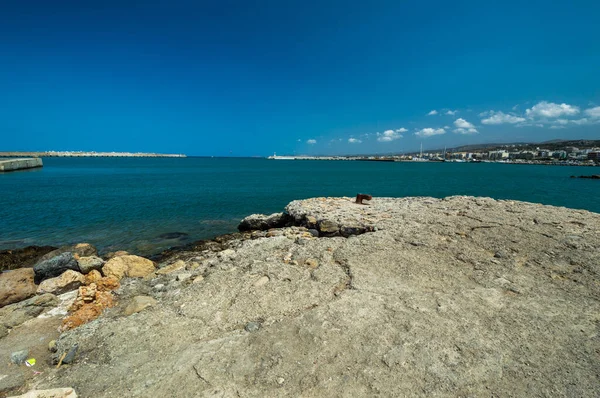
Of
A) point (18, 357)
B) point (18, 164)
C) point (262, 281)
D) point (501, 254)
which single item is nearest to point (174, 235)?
point (262, 281)

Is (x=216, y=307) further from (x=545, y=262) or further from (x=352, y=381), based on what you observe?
(x=545, y=262)

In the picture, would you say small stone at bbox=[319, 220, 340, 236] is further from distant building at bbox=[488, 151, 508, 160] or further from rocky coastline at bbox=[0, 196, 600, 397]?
distant building at bbox=[488, 151, 508, 160]

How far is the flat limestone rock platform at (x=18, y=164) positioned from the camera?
58119 millimetres

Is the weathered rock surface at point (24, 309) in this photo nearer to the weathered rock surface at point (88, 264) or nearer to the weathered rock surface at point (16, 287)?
the weathered rock surface at point (16, 287)

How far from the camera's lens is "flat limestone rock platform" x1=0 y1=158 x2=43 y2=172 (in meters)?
58.1

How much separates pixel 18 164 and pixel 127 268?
82462mm

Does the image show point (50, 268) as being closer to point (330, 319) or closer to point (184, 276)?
point (184, 276)

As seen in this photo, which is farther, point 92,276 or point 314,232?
point 314,232

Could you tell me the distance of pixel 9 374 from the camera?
379 centimetres

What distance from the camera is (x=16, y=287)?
20.9ft

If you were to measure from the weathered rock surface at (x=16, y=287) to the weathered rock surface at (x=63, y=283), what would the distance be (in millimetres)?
219

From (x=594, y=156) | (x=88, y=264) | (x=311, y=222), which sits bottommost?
(x=594, y=156)

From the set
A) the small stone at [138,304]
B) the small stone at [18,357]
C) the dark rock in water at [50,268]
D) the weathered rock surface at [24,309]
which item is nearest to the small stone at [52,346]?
the small stone at [18,357]

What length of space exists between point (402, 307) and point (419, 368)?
4.08 ft
